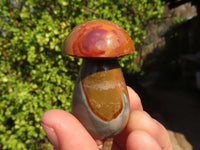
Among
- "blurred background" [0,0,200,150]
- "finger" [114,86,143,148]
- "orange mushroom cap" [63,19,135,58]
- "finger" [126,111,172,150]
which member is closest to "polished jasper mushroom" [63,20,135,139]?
"orange mushroom cap" [63,19,135,58]

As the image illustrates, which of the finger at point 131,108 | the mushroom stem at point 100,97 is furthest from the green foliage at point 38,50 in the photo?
the mushroom stem at point 100,97

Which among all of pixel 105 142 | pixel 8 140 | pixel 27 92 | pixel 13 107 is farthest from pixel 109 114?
pixel 8 140

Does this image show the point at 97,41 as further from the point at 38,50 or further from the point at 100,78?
the point at 38,50

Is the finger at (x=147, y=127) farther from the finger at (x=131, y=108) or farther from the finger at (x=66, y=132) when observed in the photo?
the finger at (x=66, y=132)

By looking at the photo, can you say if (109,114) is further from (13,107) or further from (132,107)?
(13,107)

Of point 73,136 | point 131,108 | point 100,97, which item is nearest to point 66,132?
point 73,136

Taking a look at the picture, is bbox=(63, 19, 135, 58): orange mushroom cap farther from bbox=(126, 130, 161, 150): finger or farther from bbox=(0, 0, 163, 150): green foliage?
bbox=(0, 0, 163, 150): green foliage
